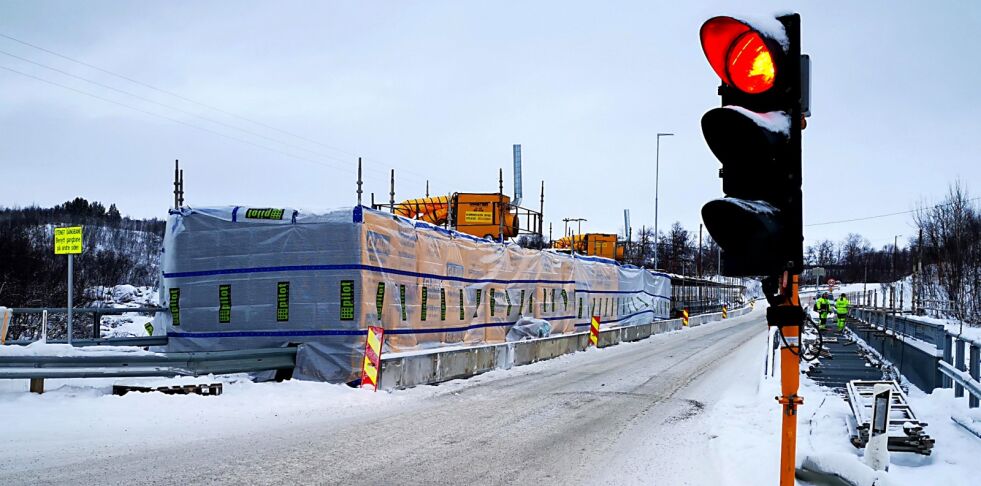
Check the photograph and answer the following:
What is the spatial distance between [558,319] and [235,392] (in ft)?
59.4

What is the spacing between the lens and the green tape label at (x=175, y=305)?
592 inches

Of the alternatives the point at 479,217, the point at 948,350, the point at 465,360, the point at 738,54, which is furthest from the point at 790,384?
the point at 479,217

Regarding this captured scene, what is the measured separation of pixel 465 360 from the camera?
16.6 m

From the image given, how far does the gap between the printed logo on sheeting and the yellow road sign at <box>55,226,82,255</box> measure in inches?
225

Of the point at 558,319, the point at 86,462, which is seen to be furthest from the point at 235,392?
the point at 558,319

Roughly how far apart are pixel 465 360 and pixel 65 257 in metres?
66.0

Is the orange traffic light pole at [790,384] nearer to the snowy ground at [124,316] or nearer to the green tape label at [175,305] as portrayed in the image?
the green tape label at [175,305]

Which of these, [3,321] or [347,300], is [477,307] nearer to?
[347,300]

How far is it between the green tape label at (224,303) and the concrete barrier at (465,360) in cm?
308

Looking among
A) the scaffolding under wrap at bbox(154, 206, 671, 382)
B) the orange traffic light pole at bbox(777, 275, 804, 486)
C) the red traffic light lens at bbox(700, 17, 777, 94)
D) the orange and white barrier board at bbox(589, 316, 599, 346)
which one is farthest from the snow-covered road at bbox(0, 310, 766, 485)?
the orange and white barrier board at bbox(589, 316, 599, 346)

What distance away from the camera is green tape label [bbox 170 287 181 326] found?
592 inches

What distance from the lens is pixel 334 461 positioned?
25.4 feet

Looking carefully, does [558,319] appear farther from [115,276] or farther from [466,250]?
[115,276]

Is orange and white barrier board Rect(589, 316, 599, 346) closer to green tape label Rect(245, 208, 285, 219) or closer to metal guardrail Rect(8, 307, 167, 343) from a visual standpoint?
metal guardrail Rect(8, 307, 167, 343)
